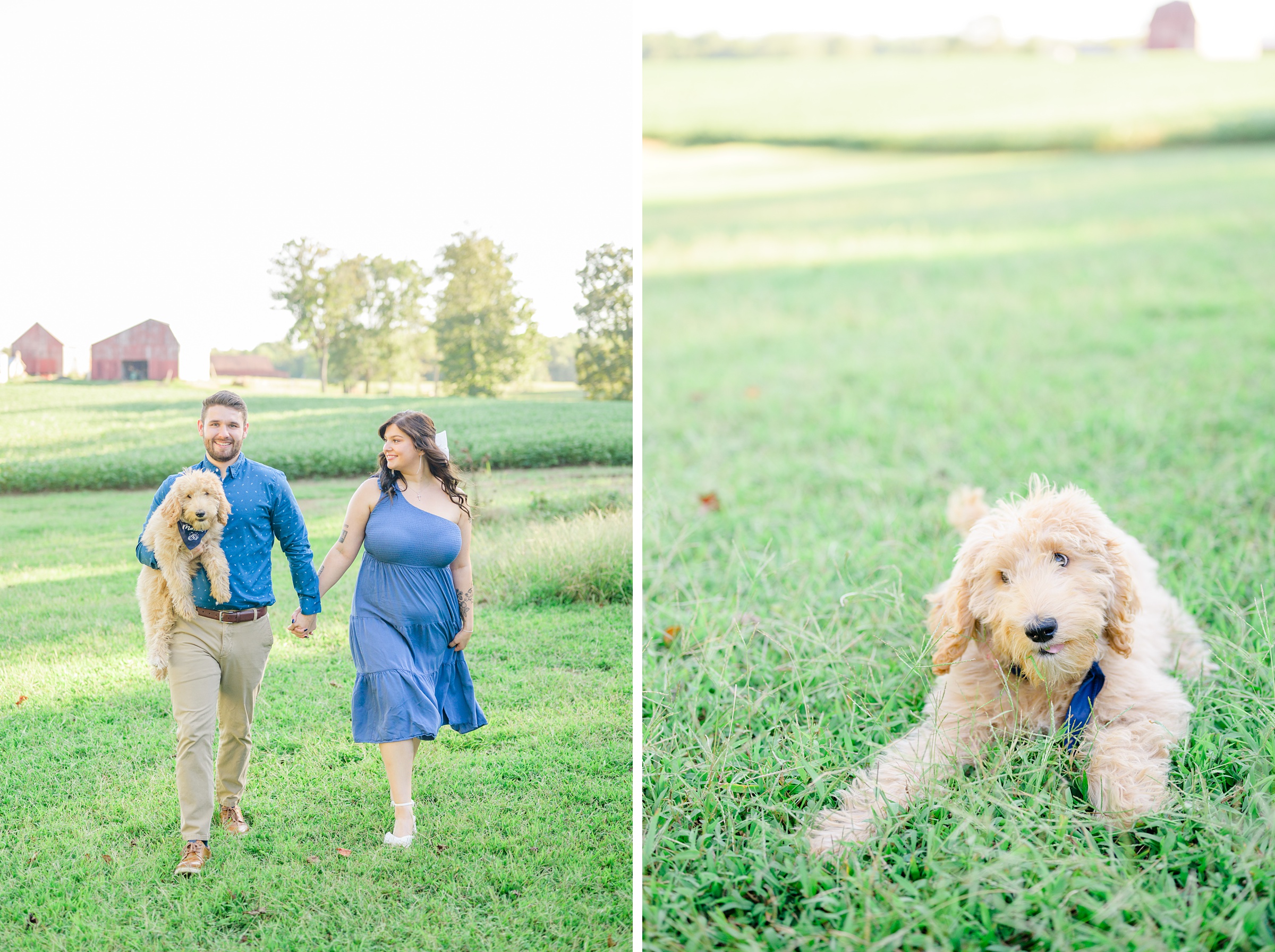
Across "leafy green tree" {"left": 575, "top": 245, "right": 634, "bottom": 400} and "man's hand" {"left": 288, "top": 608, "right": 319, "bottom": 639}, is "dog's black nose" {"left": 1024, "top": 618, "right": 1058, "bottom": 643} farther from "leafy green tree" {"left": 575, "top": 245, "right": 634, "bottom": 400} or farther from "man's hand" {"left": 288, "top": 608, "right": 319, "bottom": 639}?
"man's hand" {"left": 288, "top": 608, "right": 319, "bottom": 639}

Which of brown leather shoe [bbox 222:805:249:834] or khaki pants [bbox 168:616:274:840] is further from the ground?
khaki pants [bbox 168:616:274:840]

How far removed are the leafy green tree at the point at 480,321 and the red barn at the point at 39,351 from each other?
1.44 m

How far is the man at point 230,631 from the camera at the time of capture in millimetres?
2777

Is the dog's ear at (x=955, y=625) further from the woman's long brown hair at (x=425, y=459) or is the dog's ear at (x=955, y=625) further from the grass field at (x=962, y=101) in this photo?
the grass field at (x=962, y=101)

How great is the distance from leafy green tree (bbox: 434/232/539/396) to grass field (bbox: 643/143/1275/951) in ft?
3.57

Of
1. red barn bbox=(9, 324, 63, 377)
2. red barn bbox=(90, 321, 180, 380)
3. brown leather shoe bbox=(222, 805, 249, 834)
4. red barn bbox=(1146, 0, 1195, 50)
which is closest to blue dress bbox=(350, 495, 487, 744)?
brown leather shoe bbox=(222, 805, 249, 834)

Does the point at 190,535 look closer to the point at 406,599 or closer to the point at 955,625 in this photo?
the point at 406,599

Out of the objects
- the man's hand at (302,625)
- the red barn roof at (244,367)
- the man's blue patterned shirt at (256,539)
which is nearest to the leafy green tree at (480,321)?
Answer: the red barn roof at (244,367)

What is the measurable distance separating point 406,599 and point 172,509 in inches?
30.7

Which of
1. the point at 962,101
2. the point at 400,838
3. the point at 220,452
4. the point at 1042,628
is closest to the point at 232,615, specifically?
the point at 220,452

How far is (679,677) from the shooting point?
10.8ft

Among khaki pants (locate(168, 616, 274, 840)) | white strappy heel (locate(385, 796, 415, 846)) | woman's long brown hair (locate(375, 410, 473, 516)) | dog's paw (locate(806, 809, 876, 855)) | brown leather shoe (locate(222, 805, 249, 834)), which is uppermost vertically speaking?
woman's long brown hair (locate(375, 410, 473, 516))

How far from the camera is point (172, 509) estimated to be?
2.75 metres

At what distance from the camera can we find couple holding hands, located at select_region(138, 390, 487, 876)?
2.81 m
